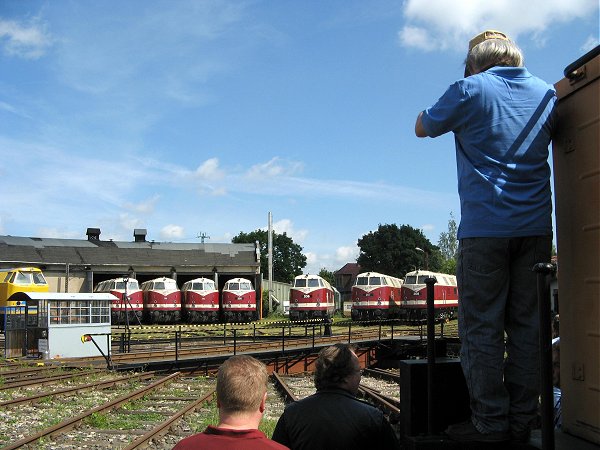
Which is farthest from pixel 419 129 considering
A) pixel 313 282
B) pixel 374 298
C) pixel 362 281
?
pixel 313 282

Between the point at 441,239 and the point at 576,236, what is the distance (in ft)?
330

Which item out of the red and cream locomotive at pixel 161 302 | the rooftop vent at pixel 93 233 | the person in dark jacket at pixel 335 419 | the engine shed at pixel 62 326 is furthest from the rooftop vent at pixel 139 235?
the person in dark jacket at pixel 335 419

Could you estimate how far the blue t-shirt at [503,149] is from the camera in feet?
7.95

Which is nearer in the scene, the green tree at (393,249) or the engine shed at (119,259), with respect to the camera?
the engine shed at (119,259)

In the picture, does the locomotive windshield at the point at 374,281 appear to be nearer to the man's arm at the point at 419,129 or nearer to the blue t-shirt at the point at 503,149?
the man's arm at the point at 419,129

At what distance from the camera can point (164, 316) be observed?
37500mm

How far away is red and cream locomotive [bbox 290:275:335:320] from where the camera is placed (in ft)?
110

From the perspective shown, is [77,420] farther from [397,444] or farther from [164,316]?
[164,316]

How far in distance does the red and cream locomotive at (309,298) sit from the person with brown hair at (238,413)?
31232mm

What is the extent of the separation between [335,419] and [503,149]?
1.40 metres

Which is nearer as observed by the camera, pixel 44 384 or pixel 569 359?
pixel 569 359

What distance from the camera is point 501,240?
240 cm

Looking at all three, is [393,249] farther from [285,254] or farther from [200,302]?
[200,302]

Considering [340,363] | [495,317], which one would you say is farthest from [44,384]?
[495,317]
